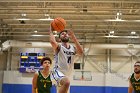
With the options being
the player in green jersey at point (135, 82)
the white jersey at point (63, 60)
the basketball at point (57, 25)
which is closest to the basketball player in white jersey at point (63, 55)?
the white jersey at point (63, 60)

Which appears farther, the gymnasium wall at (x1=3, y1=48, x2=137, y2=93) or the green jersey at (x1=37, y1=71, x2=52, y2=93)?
the gymnasium wall at (x1=3, y1=48, x2=137, y2=93)

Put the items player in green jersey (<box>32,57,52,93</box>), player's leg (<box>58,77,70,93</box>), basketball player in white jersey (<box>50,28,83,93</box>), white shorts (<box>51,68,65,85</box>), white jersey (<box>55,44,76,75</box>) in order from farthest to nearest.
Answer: player in green jersey (<box>32,57,52,93</box>) < white jersey (<box>55,44,76,75</box>) < basketball player in white jersey (<box>50,28,83,93</box>) < white shorts (<box>51,68,65,85</box>) < player's leg (<box>58,77,70,93</box>)

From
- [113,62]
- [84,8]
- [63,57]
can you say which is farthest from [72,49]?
[113,62]

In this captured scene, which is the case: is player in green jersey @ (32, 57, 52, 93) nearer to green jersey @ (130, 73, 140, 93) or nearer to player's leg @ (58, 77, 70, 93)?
player's leg @ (58, 77, 70, 93)

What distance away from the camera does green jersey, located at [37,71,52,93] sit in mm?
5816

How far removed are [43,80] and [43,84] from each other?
9 centimetres

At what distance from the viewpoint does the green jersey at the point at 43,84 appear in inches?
229

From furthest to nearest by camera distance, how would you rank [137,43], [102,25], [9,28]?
1. [137,43]
2. [9,28]
3. [102,25]

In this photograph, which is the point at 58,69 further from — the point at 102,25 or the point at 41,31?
the point at 41,31

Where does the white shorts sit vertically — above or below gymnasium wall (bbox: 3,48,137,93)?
above

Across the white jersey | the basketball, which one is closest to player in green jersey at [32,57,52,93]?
the white jersey

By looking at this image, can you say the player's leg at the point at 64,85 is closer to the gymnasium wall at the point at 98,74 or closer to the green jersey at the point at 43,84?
the green jersey at the point at 43,84

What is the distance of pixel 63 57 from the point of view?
527 centimetres

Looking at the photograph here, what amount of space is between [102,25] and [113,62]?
4045mm
